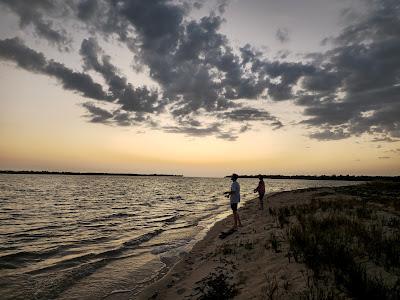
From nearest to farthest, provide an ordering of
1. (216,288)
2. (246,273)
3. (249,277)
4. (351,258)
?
(351,258)
(216,288)
(249,277)
(246,273)

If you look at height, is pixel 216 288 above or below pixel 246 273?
below

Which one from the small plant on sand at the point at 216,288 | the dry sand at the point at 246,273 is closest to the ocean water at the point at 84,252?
the dry sand at the point at 246,273

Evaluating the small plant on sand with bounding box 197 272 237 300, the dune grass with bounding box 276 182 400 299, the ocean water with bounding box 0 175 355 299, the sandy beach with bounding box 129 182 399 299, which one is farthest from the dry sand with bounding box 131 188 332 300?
the ocean water with bounding box 0 175 355 299

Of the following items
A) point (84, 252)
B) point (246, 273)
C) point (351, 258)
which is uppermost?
point (351, 258)

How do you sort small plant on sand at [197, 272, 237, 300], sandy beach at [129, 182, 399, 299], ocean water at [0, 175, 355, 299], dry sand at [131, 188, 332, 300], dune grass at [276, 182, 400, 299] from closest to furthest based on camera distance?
1. dune grass at [276, 182, 400, 299]
2. sandy beach at [129, 182, 399, 299]
3. dry sand at [131, 188, 332, 300]
4. small plant on sand at [197, 272, 237, 300]
5. ocean water at [0, 175, 355, 299]

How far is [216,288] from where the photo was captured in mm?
6934

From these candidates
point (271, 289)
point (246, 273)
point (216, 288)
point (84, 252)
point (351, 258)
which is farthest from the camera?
point (84, 252)

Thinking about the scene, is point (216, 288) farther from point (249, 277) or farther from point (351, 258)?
point (351, 258)

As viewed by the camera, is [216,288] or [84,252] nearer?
[216,288]

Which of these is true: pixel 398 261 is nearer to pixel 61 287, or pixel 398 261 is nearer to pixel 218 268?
pixel 218 268

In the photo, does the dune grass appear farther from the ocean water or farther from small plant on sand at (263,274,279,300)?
the ocean water

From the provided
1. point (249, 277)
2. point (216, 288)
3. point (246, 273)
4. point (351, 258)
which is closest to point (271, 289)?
point (249, 277)

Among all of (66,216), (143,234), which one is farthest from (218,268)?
(66,216)

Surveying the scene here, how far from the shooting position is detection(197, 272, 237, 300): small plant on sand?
6414mm
